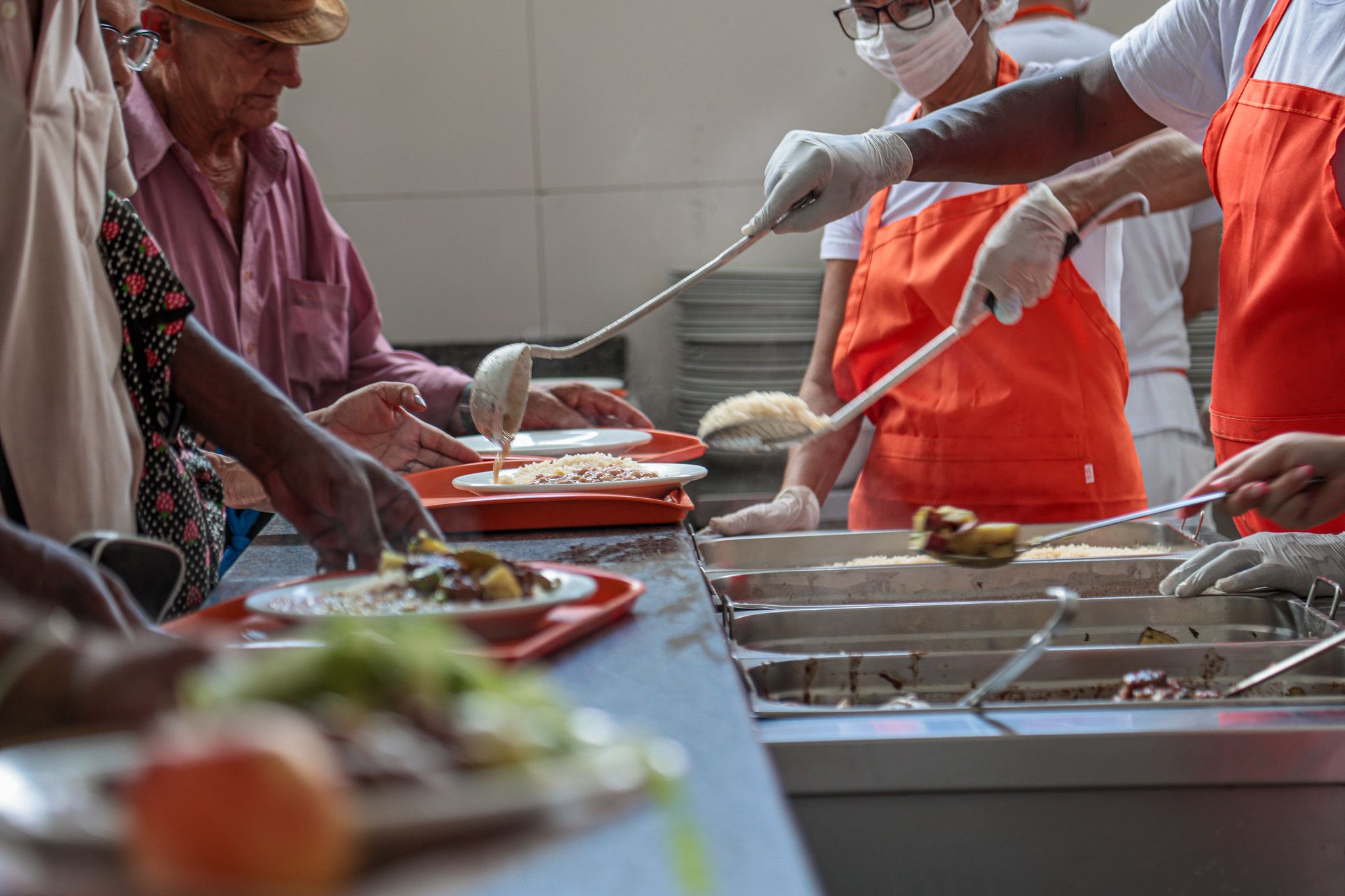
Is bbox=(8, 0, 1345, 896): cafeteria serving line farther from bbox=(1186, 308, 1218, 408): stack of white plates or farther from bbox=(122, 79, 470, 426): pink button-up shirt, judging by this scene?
bbox=(1186, 308, 1218, 408): stack of white plates

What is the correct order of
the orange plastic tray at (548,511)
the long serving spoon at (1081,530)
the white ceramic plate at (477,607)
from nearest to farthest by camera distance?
the white ceramic plate at (477,607) → the long serving spoon at (1081,530) → the orange plastic tray at (548,511)

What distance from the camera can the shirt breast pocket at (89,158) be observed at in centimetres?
102

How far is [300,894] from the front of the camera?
0.34 meters

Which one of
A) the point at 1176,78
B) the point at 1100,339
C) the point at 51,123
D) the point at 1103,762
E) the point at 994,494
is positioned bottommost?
the point at 994,494

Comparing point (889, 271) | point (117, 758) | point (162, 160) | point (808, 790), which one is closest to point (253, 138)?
point (162, 160)

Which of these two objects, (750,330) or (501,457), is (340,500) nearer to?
(501,457)

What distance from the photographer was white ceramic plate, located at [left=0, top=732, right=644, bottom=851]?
37 cm

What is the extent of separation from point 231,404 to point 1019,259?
1.12m

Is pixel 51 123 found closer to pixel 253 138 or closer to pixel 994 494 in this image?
pixel 253 138

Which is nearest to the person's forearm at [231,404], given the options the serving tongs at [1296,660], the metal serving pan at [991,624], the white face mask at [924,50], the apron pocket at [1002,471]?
the metal serving pan at [991,624]

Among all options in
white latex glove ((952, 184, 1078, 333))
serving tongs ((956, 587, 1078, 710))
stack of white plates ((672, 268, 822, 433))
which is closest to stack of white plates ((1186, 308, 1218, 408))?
stack of white plates ((672, 268, 822, 433))

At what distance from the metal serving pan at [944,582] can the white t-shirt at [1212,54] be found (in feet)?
2.12

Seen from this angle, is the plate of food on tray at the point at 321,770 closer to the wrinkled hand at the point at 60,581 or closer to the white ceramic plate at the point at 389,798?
the white ceramic plate at the point at 389,798

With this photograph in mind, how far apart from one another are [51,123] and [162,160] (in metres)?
1.28
